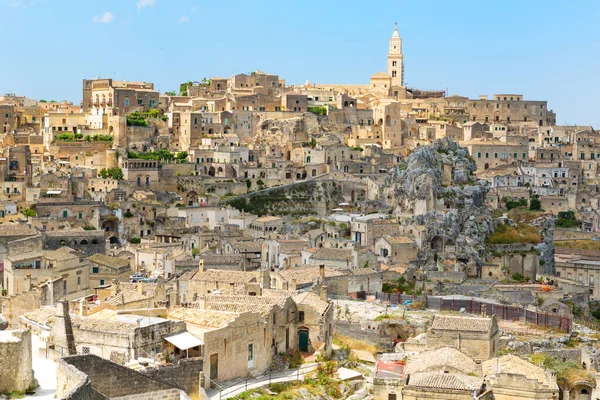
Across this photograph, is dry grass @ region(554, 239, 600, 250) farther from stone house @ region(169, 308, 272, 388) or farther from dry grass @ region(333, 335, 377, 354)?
stone house @ region(169, 308, 272, 388)

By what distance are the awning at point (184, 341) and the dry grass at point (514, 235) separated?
39.9 m

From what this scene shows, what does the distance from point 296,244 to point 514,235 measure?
53.0 ft

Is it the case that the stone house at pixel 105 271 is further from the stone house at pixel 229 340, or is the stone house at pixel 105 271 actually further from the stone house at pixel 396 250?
the stone house at pixel 229 340

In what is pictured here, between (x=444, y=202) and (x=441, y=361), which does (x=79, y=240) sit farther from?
(x=441, y=361)

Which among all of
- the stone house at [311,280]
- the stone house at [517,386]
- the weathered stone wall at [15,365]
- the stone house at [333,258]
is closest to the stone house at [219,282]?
→ the stone house at [311,280]

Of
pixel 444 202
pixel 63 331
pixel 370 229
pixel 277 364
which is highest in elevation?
pixel 444 202

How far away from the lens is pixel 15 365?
53.7 ft

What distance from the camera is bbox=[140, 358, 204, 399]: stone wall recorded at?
1930 centimetres

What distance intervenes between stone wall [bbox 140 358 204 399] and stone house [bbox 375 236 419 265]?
3284 cm

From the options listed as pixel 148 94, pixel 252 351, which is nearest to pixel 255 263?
pixel 252 351

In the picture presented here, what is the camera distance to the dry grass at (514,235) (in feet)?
196

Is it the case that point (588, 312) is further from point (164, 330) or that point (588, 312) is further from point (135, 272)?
point (164, 330)

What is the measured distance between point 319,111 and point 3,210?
1491 inches

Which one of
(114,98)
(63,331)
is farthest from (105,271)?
(114,98)
